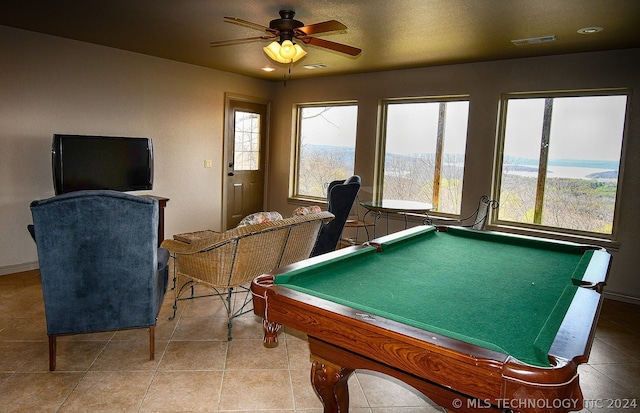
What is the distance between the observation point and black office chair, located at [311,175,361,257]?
430cm

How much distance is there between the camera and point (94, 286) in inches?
106

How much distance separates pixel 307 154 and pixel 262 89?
1.33m

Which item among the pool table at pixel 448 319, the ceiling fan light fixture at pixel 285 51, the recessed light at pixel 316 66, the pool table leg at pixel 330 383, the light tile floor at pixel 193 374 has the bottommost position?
the light tile floor at pixel 193 374

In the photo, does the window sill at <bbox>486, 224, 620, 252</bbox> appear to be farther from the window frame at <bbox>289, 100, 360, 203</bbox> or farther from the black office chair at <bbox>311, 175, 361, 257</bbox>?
the window frame at <bbox>289, 100, 360, 203</bbox>

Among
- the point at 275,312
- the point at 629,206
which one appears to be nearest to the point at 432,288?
the point at 275,312

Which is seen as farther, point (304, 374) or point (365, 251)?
point (304, 374)

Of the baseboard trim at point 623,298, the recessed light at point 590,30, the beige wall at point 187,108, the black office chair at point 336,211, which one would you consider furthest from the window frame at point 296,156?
the baseboard trim at point 623,298

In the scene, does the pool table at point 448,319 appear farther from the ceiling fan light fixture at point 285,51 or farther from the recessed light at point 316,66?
the recessed light at point 316,66

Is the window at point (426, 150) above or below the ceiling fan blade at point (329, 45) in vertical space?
below

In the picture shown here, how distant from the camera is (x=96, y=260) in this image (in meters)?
2.65

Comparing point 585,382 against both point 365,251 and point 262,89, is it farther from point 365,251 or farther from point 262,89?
point 262,89

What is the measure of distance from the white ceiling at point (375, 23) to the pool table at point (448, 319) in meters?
2.05

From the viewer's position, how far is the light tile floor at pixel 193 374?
2.43 m

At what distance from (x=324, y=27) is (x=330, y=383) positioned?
7.99ft
